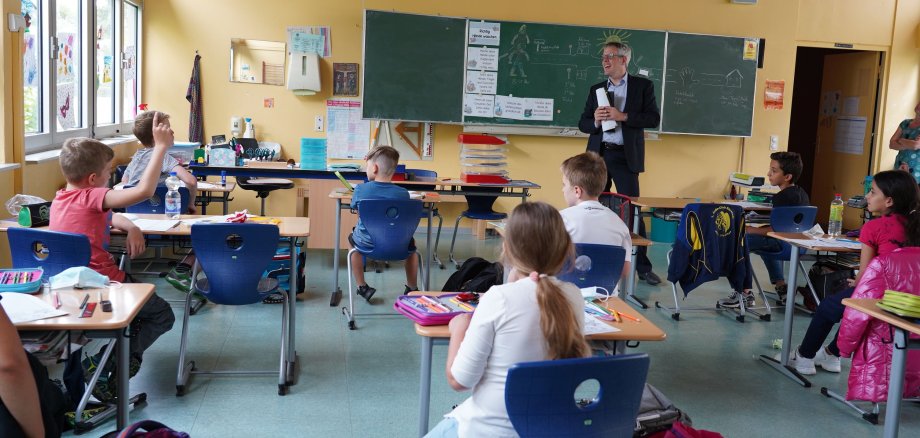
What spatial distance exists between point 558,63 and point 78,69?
14.3ft

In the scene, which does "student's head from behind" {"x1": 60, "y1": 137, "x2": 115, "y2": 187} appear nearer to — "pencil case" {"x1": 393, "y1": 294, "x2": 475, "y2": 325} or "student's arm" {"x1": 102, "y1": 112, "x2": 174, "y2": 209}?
"student's arm" {"x1": 102, "y1": 112, "x2": 174, "y2": 209}

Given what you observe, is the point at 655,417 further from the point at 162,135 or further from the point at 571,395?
the point at 162,135

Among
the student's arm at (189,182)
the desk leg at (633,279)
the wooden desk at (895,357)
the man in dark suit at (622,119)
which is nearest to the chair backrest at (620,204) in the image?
the desk leg at (633,279)

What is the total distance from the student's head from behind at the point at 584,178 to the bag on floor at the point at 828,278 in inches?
84.3

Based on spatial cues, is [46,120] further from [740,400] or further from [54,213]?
[740,400]

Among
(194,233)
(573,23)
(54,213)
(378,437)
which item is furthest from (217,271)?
(573,23)

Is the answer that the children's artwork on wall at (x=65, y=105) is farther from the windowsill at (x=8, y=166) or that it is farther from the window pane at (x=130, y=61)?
the windowsill at (x=8, y=166)

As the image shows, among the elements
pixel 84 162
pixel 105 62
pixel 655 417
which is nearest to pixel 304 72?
pixel 105 62

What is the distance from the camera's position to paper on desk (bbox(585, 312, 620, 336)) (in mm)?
2484

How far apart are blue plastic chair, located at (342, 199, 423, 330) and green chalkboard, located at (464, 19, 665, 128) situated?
334cm

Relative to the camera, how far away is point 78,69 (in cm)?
625

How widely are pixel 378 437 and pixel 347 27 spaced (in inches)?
212

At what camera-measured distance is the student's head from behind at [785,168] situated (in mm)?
5586

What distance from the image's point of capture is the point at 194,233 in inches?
136
